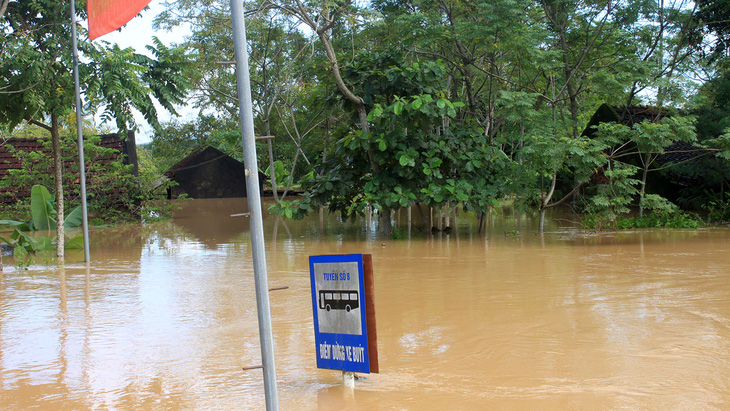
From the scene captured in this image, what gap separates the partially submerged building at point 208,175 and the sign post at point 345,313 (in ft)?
77.1

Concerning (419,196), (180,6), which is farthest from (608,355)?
(180,6)

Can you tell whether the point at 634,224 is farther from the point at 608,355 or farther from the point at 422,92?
the point at 608,355

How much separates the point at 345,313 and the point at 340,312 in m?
0.05

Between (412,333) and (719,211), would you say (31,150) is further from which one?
(719,211)

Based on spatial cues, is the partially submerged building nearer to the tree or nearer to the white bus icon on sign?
the tree

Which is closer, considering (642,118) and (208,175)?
(642,118)

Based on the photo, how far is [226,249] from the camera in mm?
13312

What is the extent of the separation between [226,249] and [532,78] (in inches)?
337

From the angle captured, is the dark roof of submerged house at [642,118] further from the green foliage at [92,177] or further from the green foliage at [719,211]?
the green foliage at [92,177]

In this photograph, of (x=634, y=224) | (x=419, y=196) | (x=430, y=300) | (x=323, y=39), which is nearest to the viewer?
(x=430, y=300)

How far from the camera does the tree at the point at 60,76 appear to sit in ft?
36.4

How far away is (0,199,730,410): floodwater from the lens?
446cm

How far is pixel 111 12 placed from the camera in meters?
5.07

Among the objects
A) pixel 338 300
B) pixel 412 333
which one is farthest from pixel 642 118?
pixel 338 300
